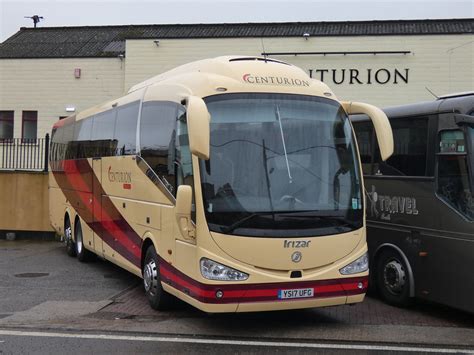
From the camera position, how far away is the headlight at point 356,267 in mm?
6910

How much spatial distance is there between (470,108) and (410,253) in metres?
2.26

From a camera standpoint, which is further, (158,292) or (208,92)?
(158,292)

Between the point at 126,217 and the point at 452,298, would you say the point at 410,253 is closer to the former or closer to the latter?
the point at 452,298

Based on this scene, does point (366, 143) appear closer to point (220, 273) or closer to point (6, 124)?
point (220, 273)

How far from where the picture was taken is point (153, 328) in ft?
23.9

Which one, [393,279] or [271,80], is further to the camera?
[393,279]

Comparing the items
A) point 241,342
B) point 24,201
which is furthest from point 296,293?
point 24,201

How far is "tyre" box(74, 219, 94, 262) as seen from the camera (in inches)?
516

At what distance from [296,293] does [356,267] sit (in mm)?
880

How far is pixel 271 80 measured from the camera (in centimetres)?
726

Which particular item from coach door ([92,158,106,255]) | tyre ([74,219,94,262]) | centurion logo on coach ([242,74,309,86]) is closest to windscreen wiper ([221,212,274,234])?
centurion logo on coach ([242,74,309,86])

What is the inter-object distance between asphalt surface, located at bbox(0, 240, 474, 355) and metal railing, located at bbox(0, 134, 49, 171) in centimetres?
851

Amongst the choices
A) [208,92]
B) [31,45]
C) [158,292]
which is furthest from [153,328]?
[31,45]

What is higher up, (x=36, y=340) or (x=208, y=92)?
(x=208, y=92)
